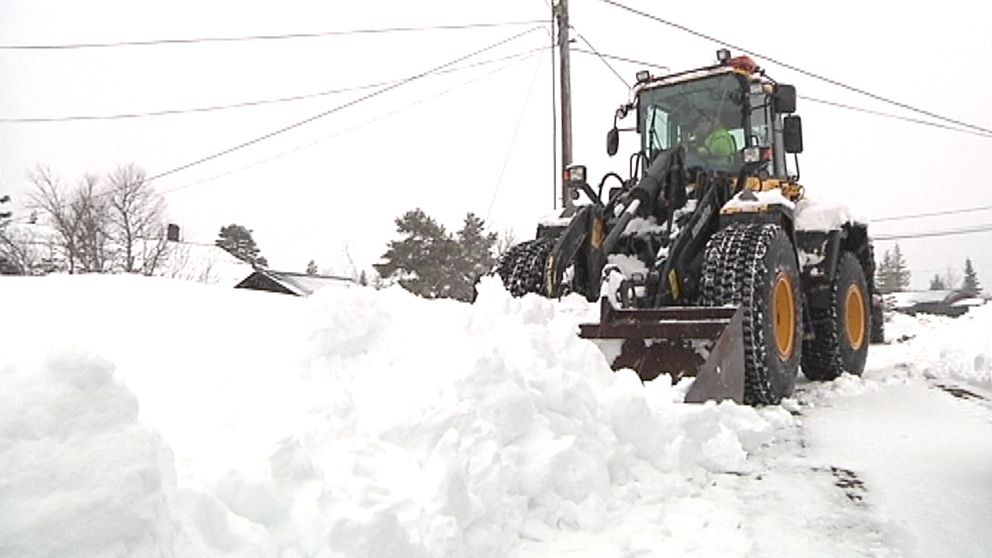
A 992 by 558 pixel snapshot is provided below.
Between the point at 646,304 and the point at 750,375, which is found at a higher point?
the point at 646,304

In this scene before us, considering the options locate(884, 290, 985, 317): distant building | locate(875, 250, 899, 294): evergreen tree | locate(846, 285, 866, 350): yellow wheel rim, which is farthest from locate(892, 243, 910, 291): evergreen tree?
locate(846, 285, 866, 350): yellow wheel rim

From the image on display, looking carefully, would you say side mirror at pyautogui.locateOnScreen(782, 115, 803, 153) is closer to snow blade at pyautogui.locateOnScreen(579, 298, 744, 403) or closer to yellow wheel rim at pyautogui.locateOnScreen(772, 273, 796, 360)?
yellow wheel rim at pyautogui.locateOnScreen(772, 273, 796, 360)

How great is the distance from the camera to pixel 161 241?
2530cm

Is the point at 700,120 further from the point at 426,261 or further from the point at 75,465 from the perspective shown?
the point at 426,261

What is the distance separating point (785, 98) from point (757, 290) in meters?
2.58

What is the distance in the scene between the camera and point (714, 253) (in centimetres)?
530

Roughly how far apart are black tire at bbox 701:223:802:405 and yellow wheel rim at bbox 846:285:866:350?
7.18ft

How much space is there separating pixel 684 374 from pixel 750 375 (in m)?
0.56

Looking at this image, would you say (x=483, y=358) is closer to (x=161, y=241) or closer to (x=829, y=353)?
(x=829, y=353)

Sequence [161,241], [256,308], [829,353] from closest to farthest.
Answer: [256,308], [829,353], [161,241]

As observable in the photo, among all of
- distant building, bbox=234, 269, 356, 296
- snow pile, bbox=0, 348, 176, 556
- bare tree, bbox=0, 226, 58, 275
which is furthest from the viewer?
distant building, bbox=234, 269, 356, 296

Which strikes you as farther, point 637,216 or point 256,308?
point 637,216

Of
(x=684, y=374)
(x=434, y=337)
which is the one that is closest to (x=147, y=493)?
(x=434, y=337)

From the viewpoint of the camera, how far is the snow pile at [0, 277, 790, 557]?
1.77 metres
